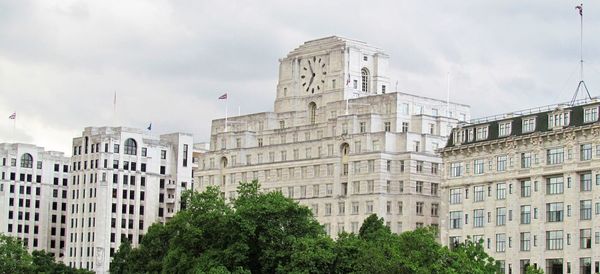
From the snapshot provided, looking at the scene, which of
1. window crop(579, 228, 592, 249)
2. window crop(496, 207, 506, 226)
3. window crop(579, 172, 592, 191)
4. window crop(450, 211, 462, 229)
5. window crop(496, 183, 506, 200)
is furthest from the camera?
window crop(450, 211, 462, 229)

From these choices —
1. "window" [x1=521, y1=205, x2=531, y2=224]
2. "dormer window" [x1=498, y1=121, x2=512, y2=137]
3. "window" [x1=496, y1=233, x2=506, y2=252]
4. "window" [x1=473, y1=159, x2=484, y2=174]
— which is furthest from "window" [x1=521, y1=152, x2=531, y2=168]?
"window" [x1=496, y1=233, x2=506, y2=252]

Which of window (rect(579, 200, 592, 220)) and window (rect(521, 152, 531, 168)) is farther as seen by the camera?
window (rect(521, 152, 531, 168))

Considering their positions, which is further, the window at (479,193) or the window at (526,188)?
the window at (479,193)

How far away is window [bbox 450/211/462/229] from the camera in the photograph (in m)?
173

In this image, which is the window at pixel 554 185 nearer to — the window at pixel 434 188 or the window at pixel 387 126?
the window at pixel 434 188

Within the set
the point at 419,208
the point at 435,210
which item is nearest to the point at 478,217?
the point at 419,208

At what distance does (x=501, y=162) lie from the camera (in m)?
167

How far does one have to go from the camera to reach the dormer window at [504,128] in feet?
548

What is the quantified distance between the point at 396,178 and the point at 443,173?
16.6m

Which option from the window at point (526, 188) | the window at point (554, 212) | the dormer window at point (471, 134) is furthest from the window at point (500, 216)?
the dormer window at point (471, 134)

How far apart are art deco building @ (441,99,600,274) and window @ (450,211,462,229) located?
0.43ft

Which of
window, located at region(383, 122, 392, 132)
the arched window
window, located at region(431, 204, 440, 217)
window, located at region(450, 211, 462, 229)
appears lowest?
window, located at region(450, 211, 462, 229)

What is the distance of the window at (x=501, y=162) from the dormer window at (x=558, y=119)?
9.10 meters

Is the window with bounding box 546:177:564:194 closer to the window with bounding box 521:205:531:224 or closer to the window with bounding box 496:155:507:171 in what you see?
the window with bounding box 521:205:531:224
